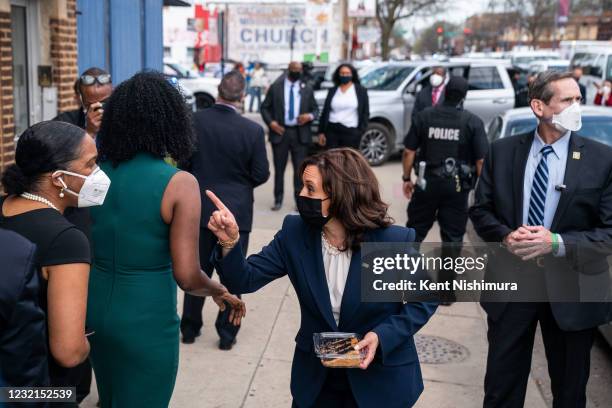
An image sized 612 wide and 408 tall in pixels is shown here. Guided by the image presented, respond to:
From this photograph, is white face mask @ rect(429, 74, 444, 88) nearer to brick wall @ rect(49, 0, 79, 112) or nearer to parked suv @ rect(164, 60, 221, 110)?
brick wall @ rect(49, 0, 79, 112)

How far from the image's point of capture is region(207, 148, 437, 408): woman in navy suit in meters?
2.91

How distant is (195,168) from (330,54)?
30.9m

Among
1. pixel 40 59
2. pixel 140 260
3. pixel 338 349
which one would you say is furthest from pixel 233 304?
pixel 40 59

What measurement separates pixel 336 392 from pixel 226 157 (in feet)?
8.78

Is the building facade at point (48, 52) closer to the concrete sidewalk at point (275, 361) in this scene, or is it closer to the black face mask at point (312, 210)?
the concrete sidewalk at point (275, 361)

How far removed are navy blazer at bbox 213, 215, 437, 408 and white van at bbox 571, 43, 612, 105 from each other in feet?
59.5

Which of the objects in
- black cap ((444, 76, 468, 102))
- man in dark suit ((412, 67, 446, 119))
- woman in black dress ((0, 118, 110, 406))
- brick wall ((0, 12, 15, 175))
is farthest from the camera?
man in dark suit ((412, 67, 446, 119))

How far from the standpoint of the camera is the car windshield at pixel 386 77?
15.1 meters

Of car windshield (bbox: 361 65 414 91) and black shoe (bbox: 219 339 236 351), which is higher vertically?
car windshield (bbox: 361 65 414 91)

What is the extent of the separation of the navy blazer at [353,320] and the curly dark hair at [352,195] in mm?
55

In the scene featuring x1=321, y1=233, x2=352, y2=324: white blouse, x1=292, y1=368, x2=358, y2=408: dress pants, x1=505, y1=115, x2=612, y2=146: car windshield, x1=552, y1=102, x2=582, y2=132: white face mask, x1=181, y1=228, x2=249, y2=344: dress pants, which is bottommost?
x1=181, y1=228, x2=249, y2=344: dress pants

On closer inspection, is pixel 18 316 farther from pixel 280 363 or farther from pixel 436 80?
pixel 436 80

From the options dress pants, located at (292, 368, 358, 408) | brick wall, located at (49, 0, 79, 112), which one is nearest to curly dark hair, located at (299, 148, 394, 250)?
dress pants, located at (292, 368, 358, 408)

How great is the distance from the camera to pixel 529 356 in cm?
384
